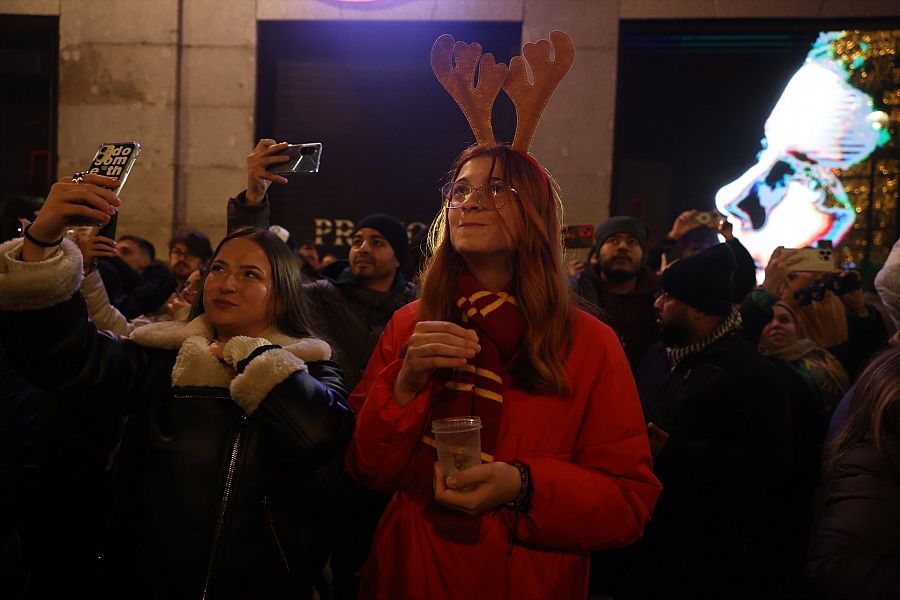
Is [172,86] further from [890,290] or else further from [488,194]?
[890,290]

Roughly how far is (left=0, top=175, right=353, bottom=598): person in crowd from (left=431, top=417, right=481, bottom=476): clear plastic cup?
1.86 ft

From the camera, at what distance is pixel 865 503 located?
5.75ft

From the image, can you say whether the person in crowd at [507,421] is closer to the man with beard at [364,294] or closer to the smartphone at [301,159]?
the smartphone at [301,159]

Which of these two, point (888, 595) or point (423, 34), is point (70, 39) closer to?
point (423, 34)

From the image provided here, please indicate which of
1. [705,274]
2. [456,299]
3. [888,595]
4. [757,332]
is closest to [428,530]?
[456,299]

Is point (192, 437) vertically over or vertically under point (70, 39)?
under

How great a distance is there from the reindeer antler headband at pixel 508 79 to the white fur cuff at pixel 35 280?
1.34 meters

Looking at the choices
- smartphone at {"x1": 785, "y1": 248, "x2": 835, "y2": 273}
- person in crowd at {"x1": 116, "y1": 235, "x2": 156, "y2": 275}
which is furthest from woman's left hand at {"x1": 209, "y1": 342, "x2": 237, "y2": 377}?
person in crowd at {"x1": 116, "y1": 235, "x2": 156, "y2": 275}

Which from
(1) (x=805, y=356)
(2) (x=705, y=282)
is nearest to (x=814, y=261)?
(1) (x=805, y=356)

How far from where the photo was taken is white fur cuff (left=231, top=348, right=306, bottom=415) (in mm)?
2240

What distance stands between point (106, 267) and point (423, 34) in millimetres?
4630

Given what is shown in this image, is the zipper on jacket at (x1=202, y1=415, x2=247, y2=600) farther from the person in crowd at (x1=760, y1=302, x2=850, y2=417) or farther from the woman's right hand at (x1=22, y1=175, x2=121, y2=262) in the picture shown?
the person in crowd at (x1=760, y1=302, x2=850, y2=417)

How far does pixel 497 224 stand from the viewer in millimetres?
2254

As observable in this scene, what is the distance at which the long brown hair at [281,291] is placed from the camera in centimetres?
274
